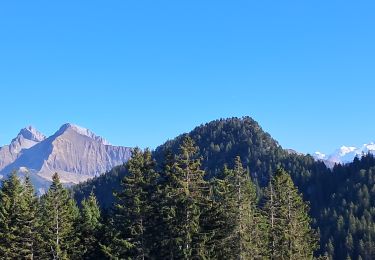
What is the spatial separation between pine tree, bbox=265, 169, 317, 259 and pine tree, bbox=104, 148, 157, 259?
1446cm

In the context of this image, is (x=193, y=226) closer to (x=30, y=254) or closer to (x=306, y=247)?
(x=30, y=254)

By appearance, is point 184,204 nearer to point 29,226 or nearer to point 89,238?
point 29,226

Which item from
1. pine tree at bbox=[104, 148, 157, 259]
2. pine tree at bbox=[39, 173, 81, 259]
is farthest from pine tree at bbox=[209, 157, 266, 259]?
pine tree at bbox=[39, 173, 81, 259]

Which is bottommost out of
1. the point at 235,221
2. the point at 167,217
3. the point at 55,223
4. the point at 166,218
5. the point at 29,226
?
the point at 235,221

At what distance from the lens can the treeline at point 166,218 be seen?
161ft

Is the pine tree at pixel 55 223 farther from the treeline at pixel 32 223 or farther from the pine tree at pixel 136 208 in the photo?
the pine tree at pixel 136 208

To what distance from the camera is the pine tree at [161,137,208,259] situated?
4853 centimetres

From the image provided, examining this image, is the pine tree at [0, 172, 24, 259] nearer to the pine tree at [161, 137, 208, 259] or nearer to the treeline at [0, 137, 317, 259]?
the treeline at [0, 137, 317, 259]

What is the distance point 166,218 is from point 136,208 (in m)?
3.91

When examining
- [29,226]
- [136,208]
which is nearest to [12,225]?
[29,226]

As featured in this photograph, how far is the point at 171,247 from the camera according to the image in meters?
50.3

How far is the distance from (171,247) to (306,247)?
24.1 m

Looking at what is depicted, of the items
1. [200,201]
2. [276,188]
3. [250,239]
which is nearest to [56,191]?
[200,201]

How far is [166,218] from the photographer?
48.6 metres
